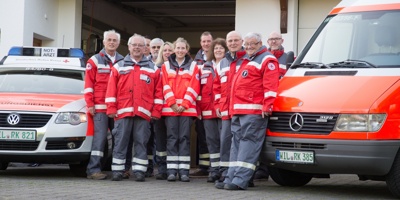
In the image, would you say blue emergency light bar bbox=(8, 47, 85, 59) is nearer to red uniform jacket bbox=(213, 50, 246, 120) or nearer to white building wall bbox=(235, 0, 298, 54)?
red uniform jacket bbox=(213, 50, 246, 120)

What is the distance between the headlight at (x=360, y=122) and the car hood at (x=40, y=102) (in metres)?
3.75

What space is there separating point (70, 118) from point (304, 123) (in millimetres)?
3284

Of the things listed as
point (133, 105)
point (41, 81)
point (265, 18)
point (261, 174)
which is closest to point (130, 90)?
point (133, 105)

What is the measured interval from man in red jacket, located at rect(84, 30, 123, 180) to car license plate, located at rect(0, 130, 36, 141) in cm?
88

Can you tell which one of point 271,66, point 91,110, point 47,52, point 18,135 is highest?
point 47,52

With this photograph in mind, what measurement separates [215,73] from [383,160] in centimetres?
306

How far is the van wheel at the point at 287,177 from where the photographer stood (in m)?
10.6

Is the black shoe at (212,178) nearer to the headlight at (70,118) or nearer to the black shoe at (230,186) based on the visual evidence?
the black shoe at (230,186)

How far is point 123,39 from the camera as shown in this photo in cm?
2866

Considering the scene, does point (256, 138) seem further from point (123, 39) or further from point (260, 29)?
point (123, 39)

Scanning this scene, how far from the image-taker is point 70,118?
11117mm

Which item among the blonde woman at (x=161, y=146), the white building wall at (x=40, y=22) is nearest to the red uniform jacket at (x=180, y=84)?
the blonde woman at (x=161, y=146)

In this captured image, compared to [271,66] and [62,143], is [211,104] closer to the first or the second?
[271,66]

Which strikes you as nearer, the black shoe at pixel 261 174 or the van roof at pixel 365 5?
the van roof at pixel 365 5
